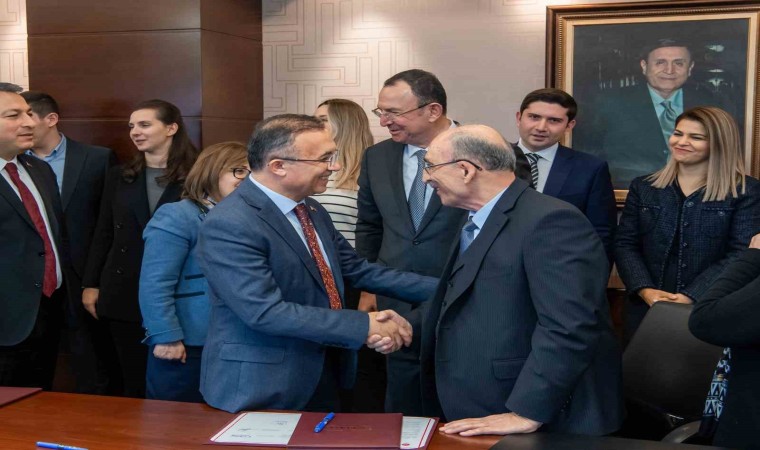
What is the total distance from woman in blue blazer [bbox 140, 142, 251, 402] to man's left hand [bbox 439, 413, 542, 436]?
1287 mm

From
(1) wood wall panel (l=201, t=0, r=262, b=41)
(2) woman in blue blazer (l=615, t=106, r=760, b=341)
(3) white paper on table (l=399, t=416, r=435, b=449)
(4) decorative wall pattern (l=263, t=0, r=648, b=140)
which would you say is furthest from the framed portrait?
(3) white paper on table (l=399, t=416, r=435, b=449)

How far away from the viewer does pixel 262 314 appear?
2277 mm

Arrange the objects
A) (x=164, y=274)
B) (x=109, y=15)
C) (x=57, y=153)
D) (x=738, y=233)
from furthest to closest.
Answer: (x=109, y=15)
(x=57, y=153)
(x=738, y=233)
(x=164, y=274)

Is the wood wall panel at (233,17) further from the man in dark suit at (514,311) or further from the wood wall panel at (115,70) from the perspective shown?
the man in dark suit at (514,311)

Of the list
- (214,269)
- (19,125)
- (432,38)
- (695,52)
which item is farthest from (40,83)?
(695,52)

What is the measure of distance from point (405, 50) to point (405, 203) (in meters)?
1.78

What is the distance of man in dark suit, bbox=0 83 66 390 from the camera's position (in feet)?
10.7

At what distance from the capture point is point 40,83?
5.02 meters

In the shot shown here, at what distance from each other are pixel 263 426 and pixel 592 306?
855mm

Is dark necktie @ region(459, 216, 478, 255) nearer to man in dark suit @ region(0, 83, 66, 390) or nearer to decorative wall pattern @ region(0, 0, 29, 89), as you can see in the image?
man in dark suit @ region(0, 83, 66, 390)

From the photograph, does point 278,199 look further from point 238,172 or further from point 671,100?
point 671,100

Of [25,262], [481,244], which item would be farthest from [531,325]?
[25,262]

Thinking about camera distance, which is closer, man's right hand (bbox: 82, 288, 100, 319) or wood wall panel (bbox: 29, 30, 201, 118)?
man's right hand (bbox: 82, 288, 100, 319)

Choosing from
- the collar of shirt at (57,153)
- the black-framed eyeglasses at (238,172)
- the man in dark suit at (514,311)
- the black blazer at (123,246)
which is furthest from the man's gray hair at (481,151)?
the collar of shirt at (57,153)
